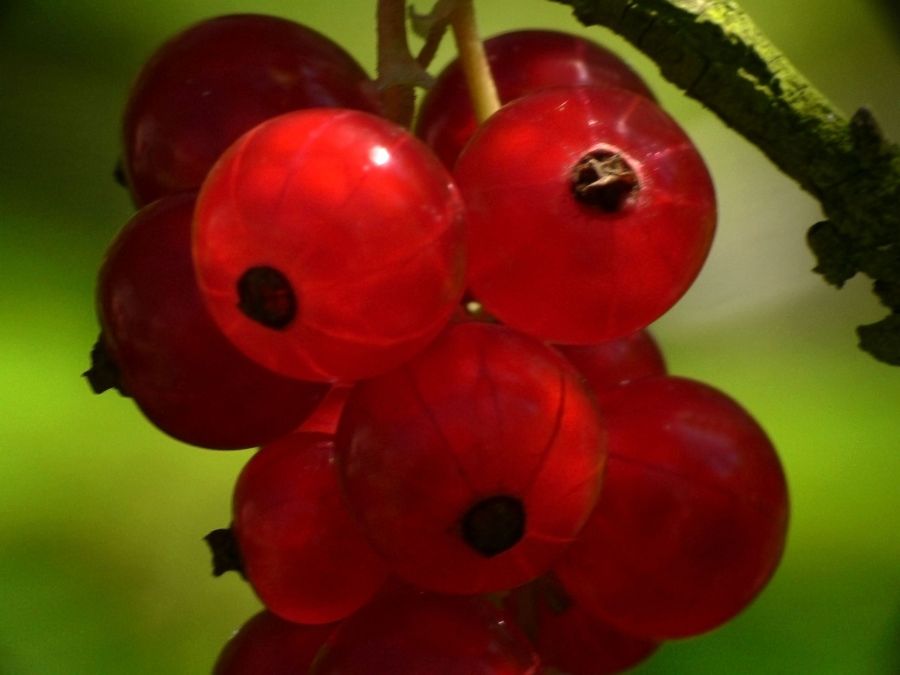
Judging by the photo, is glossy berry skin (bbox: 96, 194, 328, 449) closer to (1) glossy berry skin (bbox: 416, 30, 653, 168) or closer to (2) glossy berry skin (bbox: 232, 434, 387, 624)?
(2) glossy berry skin (bbox: 232, 434, 387, 624)

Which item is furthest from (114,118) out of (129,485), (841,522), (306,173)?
(841,522)

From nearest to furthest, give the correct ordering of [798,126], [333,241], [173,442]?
1. [333,241]
2. [798,126]
3. [173,442]

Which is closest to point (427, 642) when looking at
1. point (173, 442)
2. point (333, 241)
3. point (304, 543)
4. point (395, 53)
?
point (304, 543)

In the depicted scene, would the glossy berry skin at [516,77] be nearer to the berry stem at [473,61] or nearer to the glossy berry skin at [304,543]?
the berry stem at [473,61]

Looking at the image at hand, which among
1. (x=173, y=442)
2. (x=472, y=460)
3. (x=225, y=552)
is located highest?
(x=472, y=460)

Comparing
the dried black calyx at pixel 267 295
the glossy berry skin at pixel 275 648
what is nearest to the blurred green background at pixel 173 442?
the glossy berry skin at pixel 275 648

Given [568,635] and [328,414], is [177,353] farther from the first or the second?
[568,635]

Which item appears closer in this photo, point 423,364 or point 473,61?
point 423,364

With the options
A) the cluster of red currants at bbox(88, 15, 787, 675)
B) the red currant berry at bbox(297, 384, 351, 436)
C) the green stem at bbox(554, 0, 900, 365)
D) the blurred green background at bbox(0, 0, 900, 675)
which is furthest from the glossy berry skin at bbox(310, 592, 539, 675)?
the blurred green background at bbox(0, 0, 900, 675)
